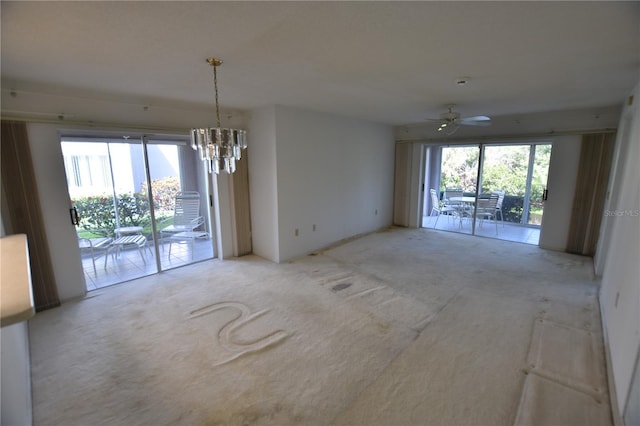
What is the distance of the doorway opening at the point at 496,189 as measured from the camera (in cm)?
634

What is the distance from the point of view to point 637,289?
1.82 m

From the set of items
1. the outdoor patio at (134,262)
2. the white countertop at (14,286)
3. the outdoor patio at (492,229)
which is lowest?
the outdoor patio at (134,262)

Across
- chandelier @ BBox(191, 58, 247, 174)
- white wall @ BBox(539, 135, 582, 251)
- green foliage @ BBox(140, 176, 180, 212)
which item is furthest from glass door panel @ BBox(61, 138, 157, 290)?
white wall @ BBox(539, 135, 582, 251)

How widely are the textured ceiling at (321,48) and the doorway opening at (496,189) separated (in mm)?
3188

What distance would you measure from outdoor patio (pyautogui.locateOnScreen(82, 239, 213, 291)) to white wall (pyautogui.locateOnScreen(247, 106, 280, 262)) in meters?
0.99

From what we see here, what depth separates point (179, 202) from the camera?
4.93 meters

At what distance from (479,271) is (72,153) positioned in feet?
19.4

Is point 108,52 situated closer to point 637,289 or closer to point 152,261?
point 152,261

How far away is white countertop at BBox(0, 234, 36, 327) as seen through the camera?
75cm

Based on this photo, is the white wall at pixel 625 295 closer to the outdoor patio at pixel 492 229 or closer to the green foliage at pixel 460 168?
the outdoor patio at pixel 492 229

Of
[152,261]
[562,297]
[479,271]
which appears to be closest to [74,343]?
[152,261]

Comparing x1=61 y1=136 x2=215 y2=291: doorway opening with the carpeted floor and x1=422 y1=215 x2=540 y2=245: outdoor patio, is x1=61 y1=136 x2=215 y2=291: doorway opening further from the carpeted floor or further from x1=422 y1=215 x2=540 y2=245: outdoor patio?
x1=422 y1=215 x2=540 y2=245: outdoor patio

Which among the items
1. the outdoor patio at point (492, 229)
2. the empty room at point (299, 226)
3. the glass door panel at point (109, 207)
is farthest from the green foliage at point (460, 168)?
the glass door panel at point (109, 207)

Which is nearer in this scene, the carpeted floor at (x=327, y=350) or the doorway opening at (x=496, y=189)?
the carpeted floor at (x=327, y=350)
